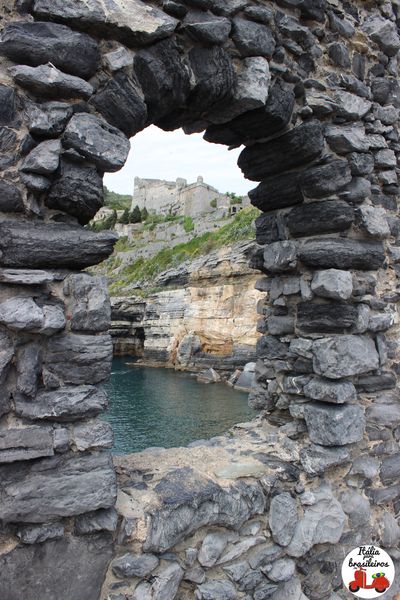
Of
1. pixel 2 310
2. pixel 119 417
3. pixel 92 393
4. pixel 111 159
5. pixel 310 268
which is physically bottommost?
pixel 119 417

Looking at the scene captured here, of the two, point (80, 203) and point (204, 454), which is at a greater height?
point (80, 203)

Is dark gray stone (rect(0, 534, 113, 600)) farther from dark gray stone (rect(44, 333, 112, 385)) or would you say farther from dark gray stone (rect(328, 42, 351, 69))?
dark gray stone (rect(328, 42, 351, 69))

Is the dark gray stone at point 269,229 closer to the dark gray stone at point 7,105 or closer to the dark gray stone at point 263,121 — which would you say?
the dark gray stone at point 263,121

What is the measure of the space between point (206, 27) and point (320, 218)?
169 centimetres

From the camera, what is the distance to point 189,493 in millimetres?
2900

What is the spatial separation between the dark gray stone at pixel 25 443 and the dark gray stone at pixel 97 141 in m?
1.45

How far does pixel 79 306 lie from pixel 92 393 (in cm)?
48

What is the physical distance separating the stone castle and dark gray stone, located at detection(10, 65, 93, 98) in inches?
1480

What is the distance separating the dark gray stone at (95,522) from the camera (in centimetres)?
243

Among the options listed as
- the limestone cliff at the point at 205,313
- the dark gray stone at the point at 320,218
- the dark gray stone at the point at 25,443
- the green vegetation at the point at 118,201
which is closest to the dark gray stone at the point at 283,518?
the dark gray stone at the point at 25,443

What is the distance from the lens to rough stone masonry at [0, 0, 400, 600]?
2.30 m

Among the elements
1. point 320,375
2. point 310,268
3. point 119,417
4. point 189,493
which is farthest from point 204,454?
point 119,417

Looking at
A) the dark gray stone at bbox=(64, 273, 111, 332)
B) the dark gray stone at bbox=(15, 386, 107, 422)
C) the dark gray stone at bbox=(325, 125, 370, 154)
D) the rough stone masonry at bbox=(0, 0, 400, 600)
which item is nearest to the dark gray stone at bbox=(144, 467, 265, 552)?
the rough stone masonry at bbox=(0, 0, 400, 600)

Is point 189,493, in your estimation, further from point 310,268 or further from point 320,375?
point 310,268
